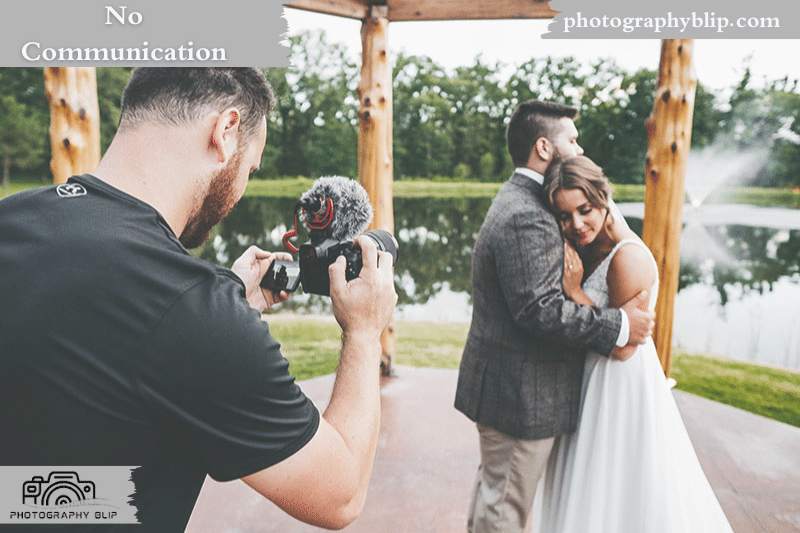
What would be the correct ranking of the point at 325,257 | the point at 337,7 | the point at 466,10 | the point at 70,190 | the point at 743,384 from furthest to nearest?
the point at 743,384
the point at 466,10
the point at 337,7
the point at 325,257
the point at 70,190

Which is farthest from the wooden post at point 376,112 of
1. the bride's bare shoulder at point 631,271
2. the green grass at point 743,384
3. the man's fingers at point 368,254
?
the green grass at point 743,384

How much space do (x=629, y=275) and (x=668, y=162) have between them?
186cm

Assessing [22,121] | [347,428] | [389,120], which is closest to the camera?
[347,428]

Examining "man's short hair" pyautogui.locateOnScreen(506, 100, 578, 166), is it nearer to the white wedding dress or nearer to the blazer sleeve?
the blazer sleeve

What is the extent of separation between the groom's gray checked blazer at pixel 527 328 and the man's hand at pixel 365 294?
37.2 inches

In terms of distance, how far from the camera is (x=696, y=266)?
17.2 m

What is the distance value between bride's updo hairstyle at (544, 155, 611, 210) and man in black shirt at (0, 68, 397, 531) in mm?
1400

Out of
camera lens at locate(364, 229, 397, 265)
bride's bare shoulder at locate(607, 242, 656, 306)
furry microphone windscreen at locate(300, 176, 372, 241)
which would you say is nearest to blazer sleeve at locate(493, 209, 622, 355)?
bride's bare shoulder at locate(607, 242, 656, 306)

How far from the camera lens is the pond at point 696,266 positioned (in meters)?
10.1

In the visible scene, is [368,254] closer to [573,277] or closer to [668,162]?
[573,277]

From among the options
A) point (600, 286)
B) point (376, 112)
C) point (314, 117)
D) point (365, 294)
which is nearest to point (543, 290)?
point (600, 286)

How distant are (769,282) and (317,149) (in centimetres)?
2495

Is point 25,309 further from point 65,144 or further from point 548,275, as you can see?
point 65,144

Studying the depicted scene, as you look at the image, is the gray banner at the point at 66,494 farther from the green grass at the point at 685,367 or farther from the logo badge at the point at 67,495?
the green grass at the point at 685,367
